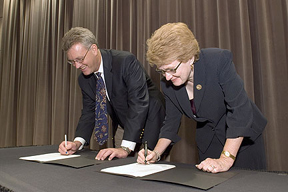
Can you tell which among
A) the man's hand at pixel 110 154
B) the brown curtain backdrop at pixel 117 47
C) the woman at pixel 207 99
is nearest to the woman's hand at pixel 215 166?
the woman at pixel 207 99

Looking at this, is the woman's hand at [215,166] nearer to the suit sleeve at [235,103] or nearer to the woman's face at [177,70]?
the suit sleeve at [235,103]

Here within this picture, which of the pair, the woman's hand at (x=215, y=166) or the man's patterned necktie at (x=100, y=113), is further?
the man's patterned necktie at (x=100, y=113)

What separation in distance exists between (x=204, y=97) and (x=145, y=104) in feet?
1.56

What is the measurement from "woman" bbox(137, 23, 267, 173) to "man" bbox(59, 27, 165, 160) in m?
0.32

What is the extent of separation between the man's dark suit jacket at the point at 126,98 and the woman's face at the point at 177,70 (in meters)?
0.46

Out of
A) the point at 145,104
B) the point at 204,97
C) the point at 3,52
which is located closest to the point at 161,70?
the point at 204,97

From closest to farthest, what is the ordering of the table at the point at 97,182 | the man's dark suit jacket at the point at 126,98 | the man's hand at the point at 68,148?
the table at the point at 97,182 < the man's hand at the point at 68,148 < the man's dark suit jacket at the point at 126,98

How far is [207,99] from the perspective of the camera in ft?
4.18

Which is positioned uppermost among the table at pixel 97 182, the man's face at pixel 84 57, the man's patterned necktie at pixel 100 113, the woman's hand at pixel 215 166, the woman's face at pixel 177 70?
the man's face at pixel 84 57

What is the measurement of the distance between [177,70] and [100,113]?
847 mm

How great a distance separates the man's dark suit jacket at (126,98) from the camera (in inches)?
64.9

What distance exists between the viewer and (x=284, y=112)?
78.1 inches

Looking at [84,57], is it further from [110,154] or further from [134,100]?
[110,154]

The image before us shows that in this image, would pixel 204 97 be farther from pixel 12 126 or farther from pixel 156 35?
pixel 12 126
